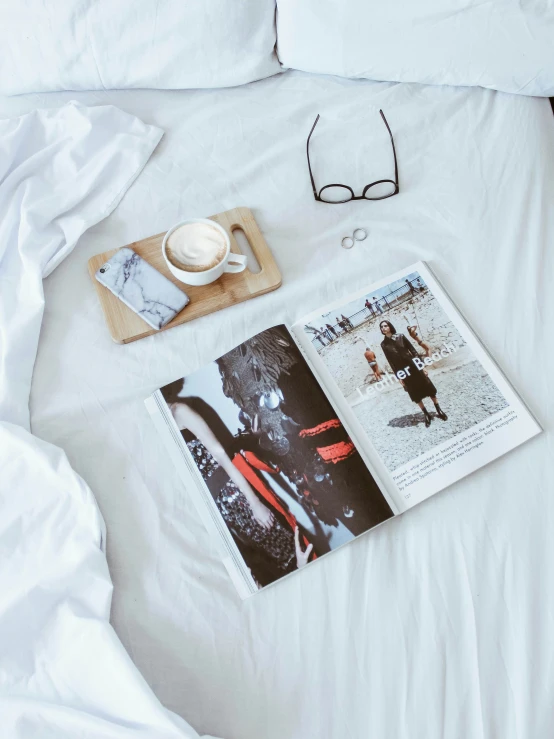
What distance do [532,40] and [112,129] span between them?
0.61 m

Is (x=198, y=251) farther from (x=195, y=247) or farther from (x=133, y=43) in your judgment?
(x=133, y=43)

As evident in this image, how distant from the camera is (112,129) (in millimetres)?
844

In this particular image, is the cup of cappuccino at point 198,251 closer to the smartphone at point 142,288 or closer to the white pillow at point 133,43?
the smartphone at point 142,288

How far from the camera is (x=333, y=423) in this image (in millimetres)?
687

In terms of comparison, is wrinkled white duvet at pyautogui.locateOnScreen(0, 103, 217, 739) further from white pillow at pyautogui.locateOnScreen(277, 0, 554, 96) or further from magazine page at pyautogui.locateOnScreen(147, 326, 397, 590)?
white pillow at pyautogui.locateOnScreen(277, 0, 554, 96)

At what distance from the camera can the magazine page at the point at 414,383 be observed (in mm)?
680

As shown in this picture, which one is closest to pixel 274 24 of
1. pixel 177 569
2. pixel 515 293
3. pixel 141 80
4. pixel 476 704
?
pixel 141 80

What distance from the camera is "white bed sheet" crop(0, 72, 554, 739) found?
58 cm

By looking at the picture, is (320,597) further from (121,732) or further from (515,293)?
(515,293)

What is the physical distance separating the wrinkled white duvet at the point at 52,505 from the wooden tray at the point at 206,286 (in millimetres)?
80

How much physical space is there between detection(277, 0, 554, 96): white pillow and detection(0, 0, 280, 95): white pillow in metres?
0.07

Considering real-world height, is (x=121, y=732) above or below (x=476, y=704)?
above

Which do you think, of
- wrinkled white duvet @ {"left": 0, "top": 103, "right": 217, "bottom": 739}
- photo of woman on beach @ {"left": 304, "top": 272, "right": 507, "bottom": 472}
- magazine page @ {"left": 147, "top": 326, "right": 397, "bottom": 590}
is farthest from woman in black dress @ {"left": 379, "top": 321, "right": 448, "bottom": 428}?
wrinkled white duvet @ {"left": 0, "top": 103, "right": 217, "bottom": 739}

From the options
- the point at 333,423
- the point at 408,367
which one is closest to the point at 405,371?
the point at 408,367
